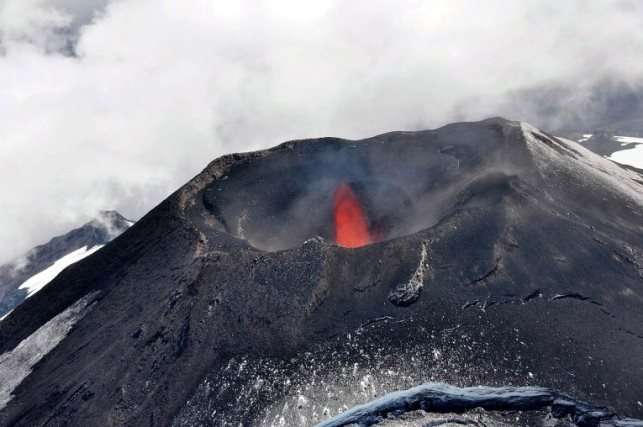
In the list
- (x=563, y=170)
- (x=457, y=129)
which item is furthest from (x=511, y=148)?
(x=457, y=129)

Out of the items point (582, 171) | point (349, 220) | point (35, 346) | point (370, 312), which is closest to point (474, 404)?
point (370, 312)

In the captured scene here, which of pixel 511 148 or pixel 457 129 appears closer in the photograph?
pixel 511 148

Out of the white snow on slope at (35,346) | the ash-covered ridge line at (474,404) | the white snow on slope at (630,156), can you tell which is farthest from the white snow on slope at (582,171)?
the white snow on slope at (630,156)

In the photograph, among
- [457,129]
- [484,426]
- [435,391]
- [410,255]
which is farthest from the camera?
[457,129]

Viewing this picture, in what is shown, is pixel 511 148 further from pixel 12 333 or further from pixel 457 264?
pixel 12 333

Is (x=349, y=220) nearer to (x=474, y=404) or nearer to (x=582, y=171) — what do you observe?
(x=582, y=171)

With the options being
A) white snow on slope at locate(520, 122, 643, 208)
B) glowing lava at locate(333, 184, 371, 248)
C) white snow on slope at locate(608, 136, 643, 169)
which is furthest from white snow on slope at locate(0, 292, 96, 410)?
white snow on slope at locate(608, 136, 643, 169)

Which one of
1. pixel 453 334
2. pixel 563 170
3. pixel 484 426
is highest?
pixel 563 170
